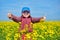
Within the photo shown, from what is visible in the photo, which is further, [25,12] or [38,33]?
[38,33]

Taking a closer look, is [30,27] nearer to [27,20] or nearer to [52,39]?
[27,20]

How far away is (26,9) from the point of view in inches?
212

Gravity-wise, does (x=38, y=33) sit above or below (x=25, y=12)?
below

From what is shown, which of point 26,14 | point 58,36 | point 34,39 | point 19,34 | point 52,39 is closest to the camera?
point 19,34

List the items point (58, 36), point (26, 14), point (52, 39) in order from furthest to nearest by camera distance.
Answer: point (58, 36) < point (52, 39) < point (26, 14)

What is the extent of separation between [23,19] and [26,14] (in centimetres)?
9

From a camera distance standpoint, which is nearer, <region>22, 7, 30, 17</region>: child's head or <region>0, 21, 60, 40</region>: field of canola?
<region>0, 21, 60, 40</region>: field of canola

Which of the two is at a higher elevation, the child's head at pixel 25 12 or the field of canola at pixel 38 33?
the child's head at pixel 25 12

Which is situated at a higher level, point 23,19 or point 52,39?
point 23,19

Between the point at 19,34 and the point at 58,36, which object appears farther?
the point at 58,36

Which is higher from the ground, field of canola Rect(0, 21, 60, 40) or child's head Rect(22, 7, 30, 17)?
child's head Rect(22, 7, 30, 17)

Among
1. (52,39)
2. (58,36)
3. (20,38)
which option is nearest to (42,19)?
(20,38)

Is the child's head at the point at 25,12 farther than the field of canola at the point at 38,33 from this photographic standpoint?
Yes

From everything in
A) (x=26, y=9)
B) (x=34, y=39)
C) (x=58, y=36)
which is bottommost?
(x=58, y=36)
